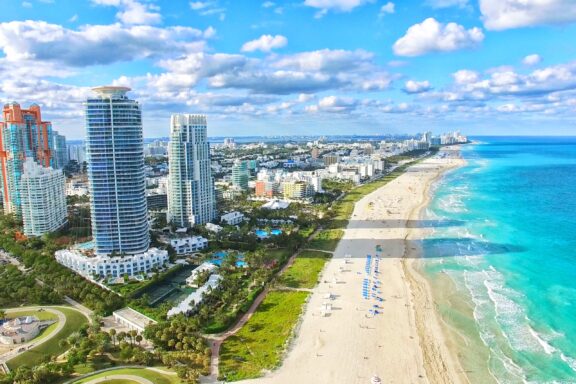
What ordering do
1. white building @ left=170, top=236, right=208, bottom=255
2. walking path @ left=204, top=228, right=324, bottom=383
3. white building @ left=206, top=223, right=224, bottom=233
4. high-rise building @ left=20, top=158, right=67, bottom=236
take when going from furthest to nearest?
white building @ left=206, top=223, right=224, bottom=233, high-rise building @ left=20, top=158, right=67, bottom=236, white building @ left=170, top=236, right=208, bottom=255, walking path @ left=204, top=228, right=324, bottom=383

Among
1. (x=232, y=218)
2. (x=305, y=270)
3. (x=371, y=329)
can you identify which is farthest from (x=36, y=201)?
(x=371, y=329)

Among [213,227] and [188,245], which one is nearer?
[188,245]

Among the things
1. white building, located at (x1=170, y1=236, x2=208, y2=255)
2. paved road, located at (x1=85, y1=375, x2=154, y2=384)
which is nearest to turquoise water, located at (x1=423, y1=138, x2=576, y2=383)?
paved road, located at (x1=85, y1=375, x2=154, y2=384)

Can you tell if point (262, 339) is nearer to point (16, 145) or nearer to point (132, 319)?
point (132, 319)

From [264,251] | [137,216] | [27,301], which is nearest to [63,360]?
[27,301]

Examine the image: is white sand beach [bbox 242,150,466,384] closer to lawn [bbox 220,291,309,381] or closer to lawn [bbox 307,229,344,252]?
lawn [bbox 220,291,309,381]

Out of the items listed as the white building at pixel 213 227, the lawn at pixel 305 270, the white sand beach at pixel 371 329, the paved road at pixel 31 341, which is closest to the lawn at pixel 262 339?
the white sand beach at pixel 371 329
